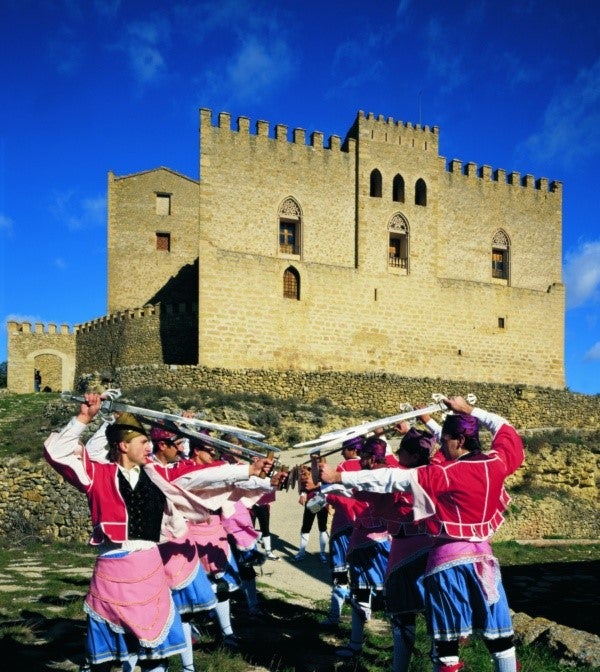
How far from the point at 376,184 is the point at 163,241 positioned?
40.3 ft

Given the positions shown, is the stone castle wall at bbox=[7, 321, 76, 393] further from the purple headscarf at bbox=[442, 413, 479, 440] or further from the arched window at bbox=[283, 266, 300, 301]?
the purple headscarf at bbox=[442, 413, 479, 440]

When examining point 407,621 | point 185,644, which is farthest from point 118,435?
point 407,621

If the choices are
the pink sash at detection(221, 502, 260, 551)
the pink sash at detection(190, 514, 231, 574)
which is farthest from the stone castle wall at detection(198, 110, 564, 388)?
the pink sash at detection(190, 514, 231, 574)

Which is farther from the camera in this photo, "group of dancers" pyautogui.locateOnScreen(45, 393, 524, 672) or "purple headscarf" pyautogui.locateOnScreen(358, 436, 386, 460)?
"purple headscarf" pyautogui.locateOnScreen(358, 436, 386, 460)

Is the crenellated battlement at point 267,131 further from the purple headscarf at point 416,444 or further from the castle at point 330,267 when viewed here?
the purple headscarf at point 416,444

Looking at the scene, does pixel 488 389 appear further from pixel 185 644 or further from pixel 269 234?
pixel 185 644

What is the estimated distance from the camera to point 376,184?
94.3 feet

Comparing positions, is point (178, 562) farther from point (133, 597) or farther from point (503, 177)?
point (503, 177)

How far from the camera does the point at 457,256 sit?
30.2m

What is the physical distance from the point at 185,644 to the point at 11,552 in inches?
308

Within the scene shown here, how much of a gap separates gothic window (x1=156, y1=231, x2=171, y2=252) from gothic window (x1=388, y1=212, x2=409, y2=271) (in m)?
12.4

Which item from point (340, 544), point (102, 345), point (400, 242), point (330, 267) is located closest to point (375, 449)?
point (340, 544)

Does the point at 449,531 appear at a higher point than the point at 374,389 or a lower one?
lower

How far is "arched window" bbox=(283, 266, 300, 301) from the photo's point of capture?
26328 millimetres
